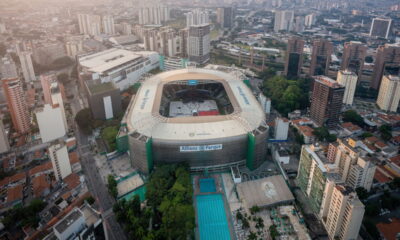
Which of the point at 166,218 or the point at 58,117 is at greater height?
the point at 58,117

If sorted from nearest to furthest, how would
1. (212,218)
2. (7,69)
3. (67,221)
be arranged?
(67,221) → (212,218) → (7,69)

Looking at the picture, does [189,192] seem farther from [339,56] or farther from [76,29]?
[76,29]

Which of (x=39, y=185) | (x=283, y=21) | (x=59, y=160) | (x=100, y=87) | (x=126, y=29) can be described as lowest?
(x=39, y=185)

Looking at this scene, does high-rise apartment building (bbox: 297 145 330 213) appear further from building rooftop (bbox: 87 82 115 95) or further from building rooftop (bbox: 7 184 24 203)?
building rooftop (bbox: 87 82 115 95)

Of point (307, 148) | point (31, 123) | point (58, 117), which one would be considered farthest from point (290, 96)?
point (31, 123)

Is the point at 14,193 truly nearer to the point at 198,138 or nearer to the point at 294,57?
the point at 198,138

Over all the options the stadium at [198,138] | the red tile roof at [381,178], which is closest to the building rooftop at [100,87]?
the stadium at [198,138]

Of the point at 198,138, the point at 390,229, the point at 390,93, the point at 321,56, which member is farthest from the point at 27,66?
the point at 390,93
